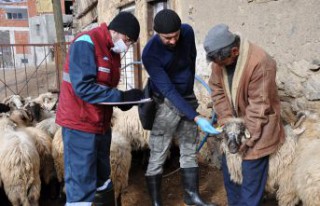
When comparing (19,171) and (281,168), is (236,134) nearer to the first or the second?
(281,168)

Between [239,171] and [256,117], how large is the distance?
616 millimetres

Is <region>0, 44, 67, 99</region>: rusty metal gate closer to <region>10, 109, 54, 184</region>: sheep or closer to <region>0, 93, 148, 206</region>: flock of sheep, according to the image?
<region>0, 93, 148, 206</region>: flock of sheep

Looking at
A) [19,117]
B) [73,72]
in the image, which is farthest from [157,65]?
[19,117]

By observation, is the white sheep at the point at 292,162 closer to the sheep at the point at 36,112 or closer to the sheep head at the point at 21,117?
the sheep head at the point at 21,117

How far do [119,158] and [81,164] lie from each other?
95 centimetres

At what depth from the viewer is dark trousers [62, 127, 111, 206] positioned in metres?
2.57

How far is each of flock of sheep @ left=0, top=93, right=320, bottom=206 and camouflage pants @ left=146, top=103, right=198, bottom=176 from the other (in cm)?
43

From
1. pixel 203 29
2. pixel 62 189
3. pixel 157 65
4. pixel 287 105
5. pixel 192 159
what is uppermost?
pixel 203 29

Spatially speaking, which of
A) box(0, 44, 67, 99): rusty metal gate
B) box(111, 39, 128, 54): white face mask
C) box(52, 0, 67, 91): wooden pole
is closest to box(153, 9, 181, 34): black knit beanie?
box(111, 39, 128, 54): white face mask

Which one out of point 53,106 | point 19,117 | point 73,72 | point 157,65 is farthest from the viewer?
point 53,106

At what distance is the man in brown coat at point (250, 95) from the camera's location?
2.37 meters

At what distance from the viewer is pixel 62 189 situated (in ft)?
13.1

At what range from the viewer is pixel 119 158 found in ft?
11.5

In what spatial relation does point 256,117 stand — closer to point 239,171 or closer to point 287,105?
point 239,171
